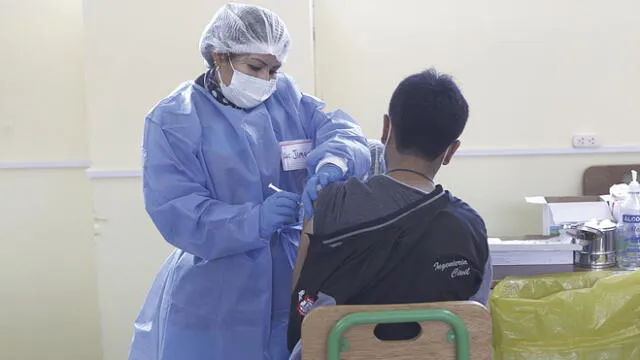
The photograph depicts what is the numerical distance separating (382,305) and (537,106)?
1812mm

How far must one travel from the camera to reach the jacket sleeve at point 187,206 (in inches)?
54.1

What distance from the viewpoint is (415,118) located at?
1.21 meters

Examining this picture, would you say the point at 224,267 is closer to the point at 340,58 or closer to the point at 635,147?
the point at 340,58

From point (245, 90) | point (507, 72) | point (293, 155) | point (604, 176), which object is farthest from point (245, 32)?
point (604, 176)

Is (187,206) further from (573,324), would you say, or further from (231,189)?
(573,324)

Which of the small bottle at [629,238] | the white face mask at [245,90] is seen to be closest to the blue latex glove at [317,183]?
Answer: the white face mask at [245,90]

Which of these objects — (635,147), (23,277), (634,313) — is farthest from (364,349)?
(23,277)

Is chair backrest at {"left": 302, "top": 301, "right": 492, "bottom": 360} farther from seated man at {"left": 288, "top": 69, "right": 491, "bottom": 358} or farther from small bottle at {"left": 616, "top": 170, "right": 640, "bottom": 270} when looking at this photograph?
small bottle at {"left": 616, "top": 170, "right": 640, "bottom": 270}

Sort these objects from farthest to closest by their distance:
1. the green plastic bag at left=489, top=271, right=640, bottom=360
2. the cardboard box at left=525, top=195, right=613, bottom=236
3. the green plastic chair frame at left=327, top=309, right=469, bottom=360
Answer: the cardboard box at left=525, top=195, right=613, bottom=236
the green plastic bag at left=489, top=271, right=640, bottom=360
the green plastic chair frame at left=327, top=309, right=469, bottom=360

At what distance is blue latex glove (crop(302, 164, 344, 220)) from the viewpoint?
4.33 ft

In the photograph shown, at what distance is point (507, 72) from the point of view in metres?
2.62

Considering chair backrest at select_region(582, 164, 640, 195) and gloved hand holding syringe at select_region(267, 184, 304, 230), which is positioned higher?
gloved hand holding syringe at select_region(267, 184, 304, 230)

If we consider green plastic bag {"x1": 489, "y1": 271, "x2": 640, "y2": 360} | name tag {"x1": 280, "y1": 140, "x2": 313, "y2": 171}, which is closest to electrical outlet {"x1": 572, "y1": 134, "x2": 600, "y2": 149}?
green plastic bag {"x1": 489, "y1": 271, "x2": 640, "y2": 360}

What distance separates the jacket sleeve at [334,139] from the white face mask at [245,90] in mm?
160
